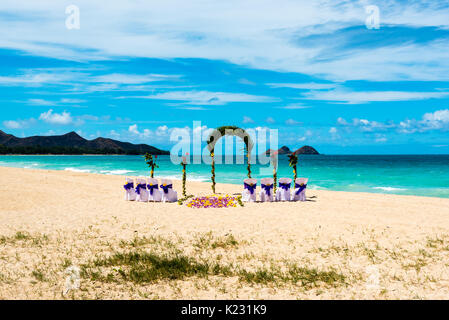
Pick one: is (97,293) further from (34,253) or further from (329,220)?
(329,220)

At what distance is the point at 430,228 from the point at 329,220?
9.83 feet

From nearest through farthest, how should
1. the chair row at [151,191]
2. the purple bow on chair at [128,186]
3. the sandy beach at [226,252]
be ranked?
the sandy beach at [226,252] → the chair row at [151,191] → the purple bow on chair at [128,186]

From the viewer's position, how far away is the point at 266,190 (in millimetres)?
17344

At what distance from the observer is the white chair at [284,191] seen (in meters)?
17.6

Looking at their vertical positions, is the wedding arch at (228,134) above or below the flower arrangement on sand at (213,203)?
above

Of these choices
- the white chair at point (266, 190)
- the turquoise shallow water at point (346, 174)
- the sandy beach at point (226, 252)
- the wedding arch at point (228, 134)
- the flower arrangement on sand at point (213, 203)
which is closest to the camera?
the sandy beach at point (226, 252)

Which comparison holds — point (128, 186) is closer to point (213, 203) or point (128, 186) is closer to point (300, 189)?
point (213, 203)

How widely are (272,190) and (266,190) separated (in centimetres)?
33

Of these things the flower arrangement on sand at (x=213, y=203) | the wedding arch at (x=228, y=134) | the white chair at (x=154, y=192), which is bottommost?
the flower arrangement on sand at (x=213, y=203)

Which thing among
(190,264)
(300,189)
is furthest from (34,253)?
(300,189)

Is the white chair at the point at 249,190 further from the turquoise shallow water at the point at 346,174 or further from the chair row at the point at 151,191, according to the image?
the turquoise shallow water at the point at 346,174

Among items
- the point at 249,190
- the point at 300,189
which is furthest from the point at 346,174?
the point at 249,190

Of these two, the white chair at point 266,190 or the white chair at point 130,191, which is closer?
the white chair at point 266,190

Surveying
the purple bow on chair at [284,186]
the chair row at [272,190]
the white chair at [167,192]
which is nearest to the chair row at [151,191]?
the white chair at [167,192]
